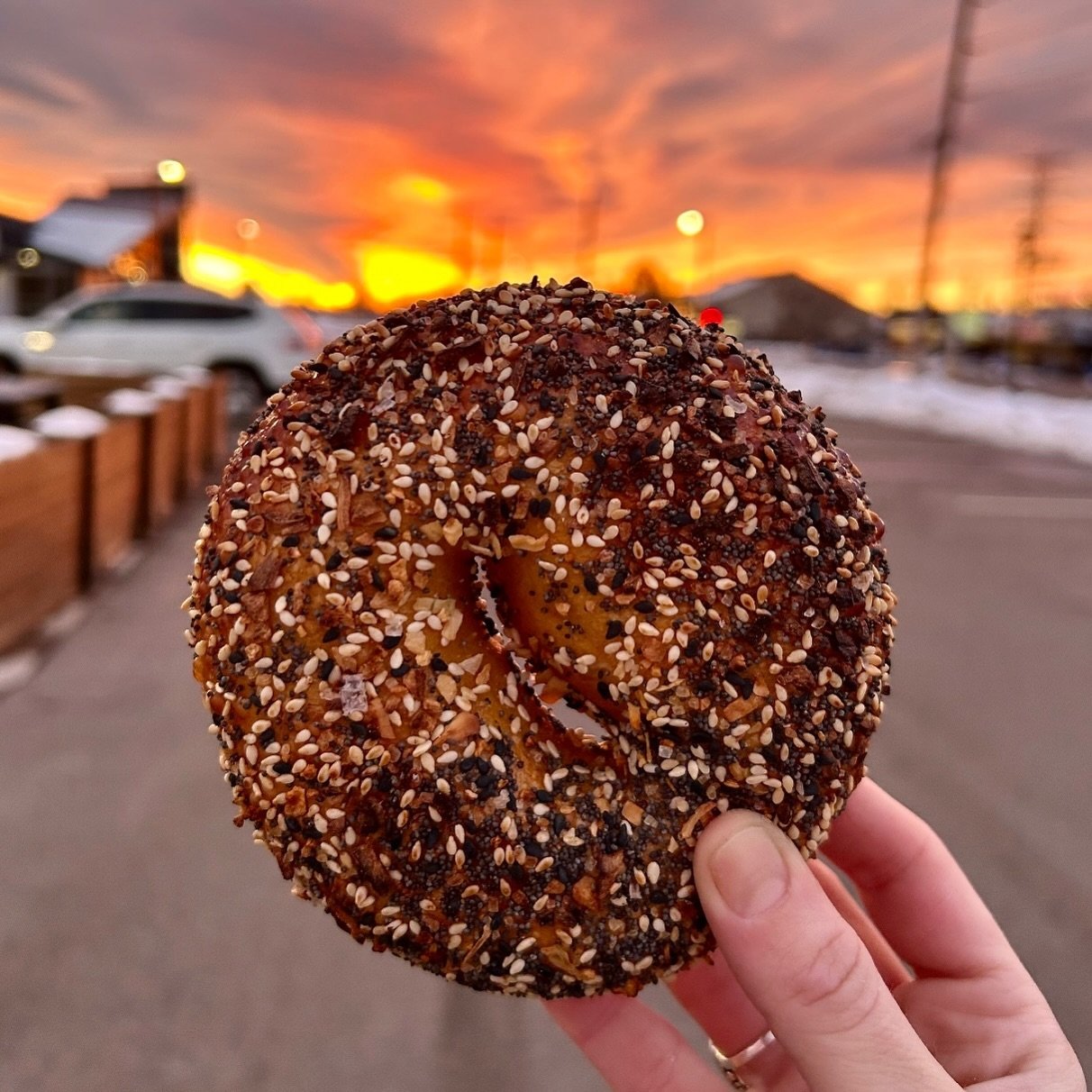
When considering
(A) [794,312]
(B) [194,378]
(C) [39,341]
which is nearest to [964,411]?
(B) [194,378]

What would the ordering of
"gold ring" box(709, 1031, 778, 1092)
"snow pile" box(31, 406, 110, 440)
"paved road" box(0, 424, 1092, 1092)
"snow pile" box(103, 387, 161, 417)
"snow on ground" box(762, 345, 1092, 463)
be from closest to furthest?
"gold ring" box(709, 1031, 778, 1092) → "paved road" box(0, 424, 1092, 1092) → "snow pile" box(31, 406, 110, 440) → "snow pile" box(103, 387, 161, 417) → "snow on ground" box(762, 345, 1092, 463)

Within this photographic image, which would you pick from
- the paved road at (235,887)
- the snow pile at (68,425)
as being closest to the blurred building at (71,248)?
the snow pile at (68,425)

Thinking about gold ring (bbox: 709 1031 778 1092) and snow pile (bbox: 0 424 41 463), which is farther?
snow pile (bbox: 0 424 41 463)

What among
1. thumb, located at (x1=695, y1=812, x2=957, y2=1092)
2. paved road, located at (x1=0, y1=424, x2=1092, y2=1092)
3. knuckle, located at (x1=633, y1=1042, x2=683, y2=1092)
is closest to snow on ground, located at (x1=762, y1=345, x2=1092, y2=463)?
paved road, located at (x1=0, y1=424, x2=1092, y2=1092)

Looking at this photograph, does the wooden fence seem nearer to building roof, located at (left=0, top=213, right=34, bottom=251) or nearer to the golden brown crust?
the golden brown crust

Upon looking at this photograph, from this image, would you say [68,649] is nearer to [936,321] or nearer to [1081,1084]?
[1081,1084]
